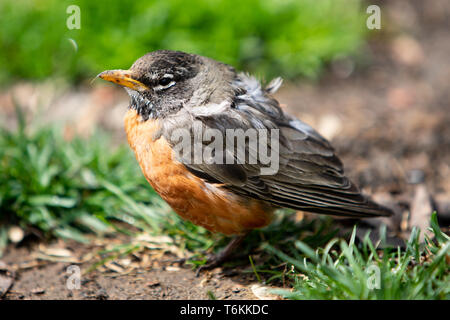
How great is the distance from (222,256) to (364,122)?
3077mm

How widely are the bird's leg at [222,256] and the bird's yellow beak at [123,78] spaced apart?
4.71ft

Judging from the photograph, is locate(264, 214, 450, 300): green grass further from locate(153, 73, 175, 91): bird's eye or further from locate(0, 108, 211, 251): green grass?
locate(153, 73, 175, 91): bird's eye

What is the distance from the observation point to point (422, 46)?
26.5 ft

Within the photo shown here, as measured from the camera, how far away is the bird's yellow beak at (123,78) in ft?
12.7

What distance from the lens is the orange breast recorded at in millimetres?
3729

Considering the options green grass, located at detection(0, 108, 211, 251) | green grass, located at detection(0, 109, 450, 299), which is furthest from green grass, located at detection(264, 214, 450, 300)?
green grass, located at detection(0, 108, 211, 251)

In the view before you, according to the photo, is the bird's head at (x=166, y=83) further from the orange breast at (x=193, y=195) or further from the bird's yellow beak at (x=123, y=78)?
the orange breast at (x=193, y=195)

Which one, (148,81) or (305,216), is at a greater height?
(148,81)

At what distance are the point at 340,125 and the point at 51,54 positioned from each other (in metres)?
4.15

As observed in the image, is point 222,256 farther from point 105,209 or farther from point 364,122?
point 364,122

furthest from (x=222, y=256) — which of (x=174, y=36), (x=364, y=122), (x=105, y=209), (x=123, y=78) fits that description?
(x=174, y=36)

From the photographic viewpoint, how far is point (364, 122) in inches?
248

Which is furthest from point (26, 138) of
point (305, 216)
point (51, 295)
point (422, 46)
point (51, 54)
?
point (422, 46)

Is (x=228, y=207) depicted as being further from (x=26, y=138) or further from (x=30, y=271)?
(x=26, y=138)
